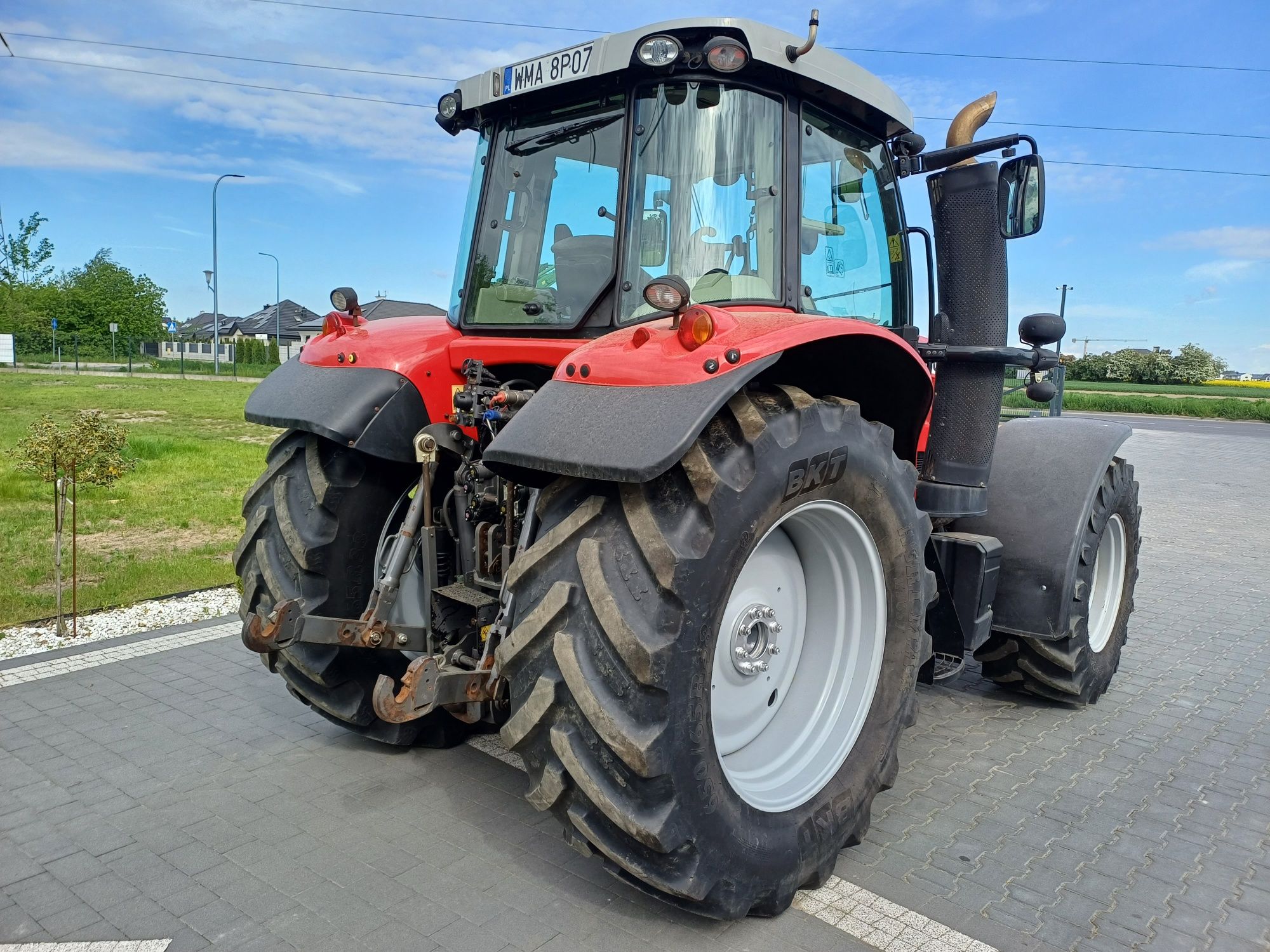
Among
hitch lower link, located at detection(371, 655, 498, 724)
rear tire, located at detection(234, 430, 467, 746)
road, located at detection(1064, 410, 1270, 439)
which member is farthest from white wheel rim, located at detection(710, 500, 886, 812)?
road, located at detection(1064, 410, 1270, 439)

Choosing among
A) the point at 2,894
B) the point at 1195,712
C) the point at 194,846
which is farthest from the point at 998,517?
the point at 2,894

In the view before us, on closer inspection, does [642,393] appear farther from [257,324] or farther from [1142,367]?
[257,324]

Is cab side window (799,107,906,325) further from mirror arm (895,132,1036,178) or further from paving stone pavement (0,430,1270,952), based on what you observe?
paving stone pavement (0,430,1270,952)

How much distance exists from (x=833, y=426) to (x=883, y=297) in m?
1.46

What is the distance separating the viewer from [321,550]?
11.6ft

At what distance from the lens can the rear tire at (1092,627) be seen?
4430 millimetres

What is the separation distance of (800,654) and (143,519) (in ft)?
25.7

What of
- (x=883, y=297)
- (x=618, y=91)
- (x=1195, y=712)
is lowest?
(x=1195, y=712)

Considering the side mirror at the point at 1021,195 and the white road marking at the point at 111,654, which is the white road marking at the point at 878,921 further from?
the white road marking at the point at 111,654

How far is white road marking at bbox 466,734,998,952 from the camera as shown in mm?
2645

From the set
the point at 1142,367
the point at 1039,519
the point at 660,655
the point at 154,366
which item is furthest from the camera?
the point at 1142,367

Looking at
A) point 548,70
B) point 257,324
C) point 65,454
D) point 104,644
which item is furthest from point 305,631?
point 257,324

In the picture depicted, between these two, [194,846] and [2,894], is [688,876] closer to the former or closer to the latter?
[194,846]

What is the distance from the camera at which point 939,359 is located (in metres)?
4.06
